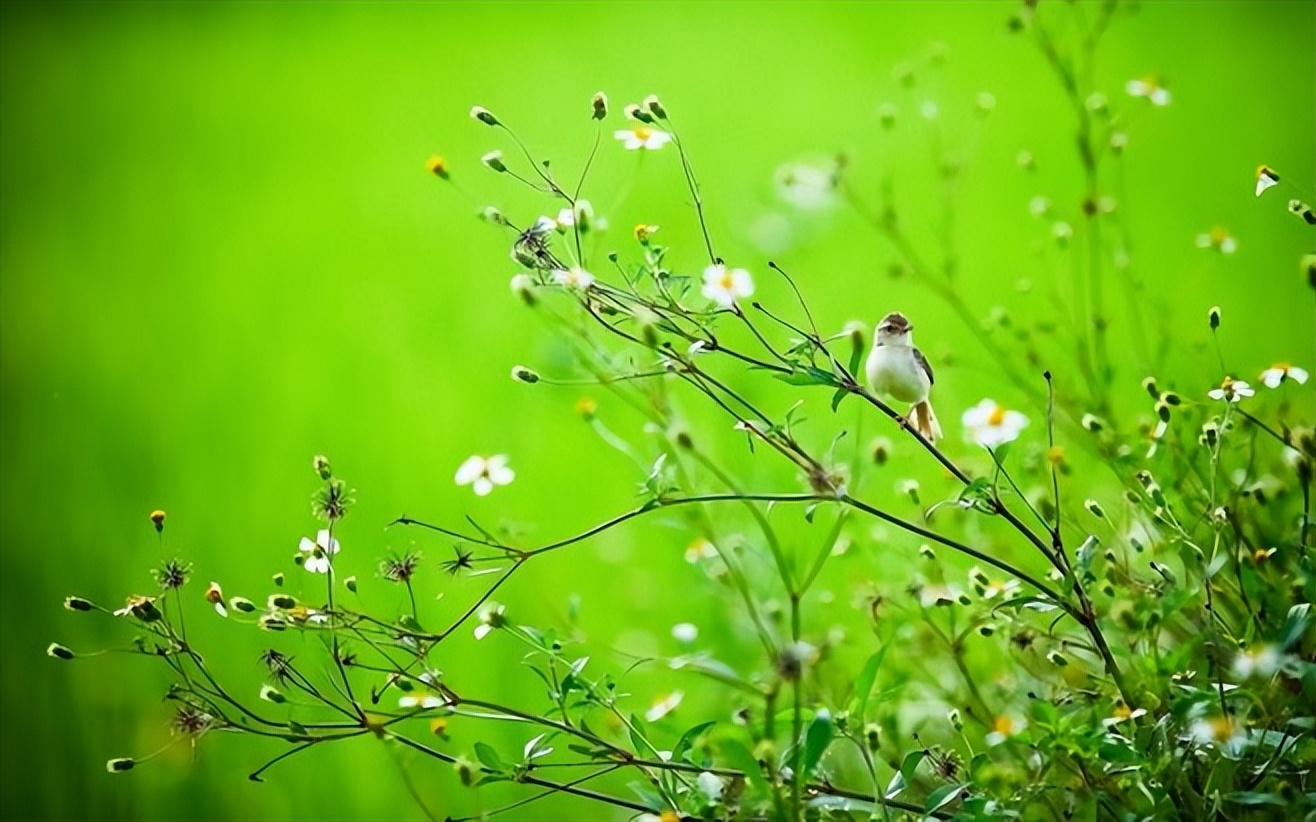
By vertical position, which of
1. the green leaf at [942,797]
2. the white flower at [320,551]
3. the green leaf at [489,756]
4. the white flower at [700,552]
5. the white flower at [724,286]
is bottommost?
the green leaf at [942,797]

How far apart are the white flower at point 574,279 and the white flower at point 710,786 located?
312mm

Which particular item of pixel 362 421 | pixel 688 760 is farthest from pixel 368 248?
pixel 688 760

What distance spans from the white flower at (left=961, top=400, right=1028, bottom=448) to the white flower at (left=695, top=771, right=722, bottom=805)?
268 mm

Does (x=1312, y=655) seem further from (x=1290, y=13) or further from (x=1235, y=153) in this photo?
(x=1290, y=13)

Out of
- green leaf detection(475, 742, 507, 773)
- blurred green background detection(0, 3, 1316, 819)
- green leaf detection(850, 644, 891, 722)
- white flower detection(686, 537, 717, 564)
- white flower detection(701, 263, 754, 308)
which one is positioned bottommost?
green leaf detection(850, 644, 891, 722)

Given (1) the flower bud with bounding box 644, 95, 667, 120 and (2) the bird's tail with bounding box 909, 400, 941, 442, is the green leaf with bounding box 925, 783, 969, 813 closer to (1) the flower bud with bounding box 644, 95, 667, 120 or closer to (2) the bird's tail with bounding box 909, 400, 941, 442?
(2) the bird's tail with bounding box 909, 400, 941, 442

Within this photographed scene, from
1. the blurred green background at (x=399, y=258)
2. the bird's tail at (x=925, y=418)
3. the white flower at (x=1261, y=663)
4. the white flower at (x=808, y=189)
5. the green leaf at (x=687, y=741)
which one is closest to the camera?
the white flower at (x=1261, y=663)

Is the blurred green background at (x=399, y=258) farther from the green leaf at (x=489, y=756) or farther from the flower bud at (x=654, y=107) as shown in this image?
the flower bud at (x=654, y=107)

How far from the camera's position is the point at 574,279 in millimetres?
762

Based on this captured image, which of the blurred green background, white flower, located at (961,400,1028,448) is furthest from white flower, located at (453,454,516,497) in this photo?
the blurred green background

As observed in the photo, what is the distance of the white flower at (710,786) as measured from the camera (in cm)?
81

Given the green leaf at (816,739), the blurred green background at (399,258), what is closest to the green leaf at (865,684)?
the green leaf at (816,739)

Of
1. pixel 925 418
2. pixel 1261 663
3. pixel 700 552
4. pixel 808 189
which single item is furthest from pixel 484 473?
pixel 808 189

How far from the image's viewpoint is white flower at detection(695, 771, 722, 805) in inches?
31.9
